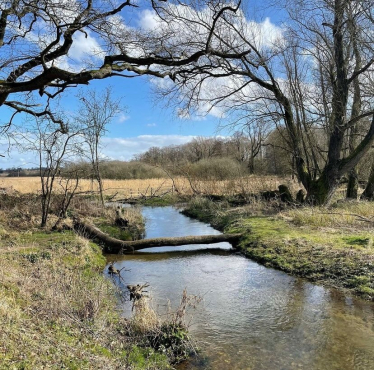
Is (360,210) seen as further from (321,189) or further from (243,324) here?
(243,324)

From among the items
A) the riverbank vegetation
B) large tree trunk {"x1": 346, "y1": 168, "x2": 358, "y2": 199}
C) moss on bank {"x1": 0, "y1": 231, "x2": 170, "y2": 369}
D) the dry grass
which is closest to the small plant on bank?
the riverbank vegetation

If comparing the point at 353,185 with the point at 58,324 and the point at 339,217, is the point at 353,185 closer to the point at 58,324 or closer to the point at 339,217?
the point at 339,217

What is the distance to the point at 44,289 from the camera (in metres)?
5.98

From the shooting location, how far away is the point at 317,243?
34.6ft

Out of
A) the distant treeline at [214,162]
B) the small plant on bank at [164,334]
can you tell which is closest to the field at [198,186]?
the distant treeline at [214,162]

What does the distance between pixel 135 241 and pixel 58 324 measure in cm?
777

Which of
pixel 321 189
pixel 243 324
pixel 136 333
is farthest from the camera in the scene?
pixel 321 189

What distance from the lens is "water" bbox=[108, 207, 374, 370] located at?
203 inches

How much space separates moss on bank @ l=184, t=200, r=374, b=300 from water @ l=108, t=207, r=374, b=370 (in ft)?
1.62

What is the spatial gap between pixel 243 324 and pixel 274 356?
46.3 inches

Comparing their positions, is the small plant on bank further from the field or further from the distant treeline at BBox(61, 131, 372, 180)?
the field

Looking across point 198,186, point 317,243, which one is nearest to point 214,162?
point 198,186

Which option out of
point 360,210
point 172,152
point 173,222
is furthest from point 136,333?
point 172,152

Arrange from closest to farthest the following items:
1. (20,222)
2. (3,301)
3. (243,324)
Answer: (3,301) < (243,324) < (20,222)
